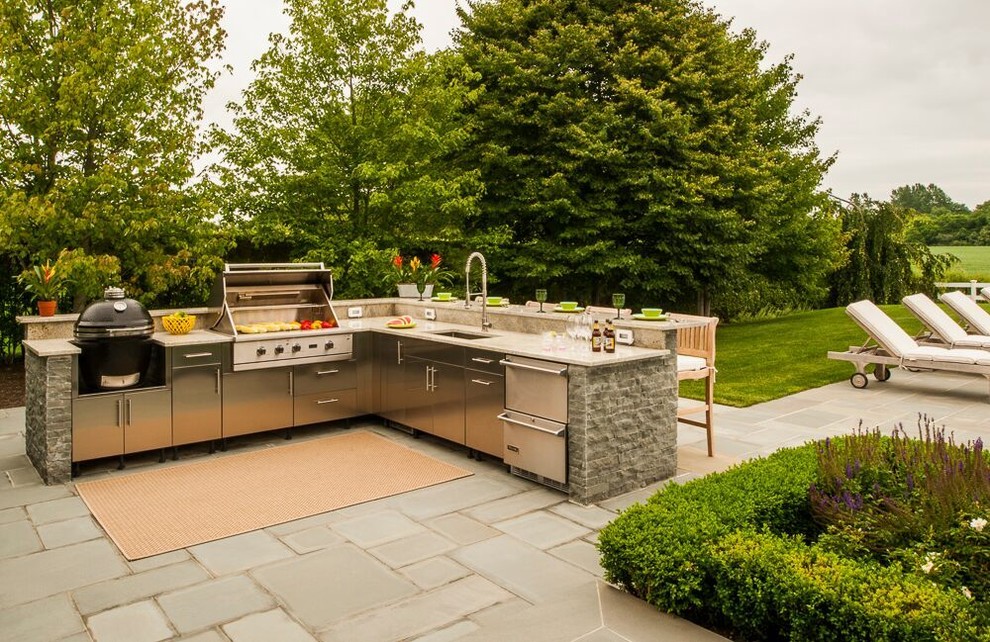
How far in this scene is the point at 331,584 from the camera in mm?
3424

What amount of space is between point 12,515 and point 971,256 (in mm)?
24711

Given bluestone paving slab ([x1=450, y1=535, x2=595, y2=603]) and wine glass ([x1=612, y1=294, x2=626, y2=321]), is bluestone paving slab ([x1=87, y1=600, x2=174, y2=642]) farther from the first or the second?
wine glass ([x1=612, y1=294, x2=626, y2=321])

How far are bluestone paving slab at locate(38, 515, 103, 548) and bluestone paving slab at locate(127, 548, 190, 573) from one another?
1.85 ft

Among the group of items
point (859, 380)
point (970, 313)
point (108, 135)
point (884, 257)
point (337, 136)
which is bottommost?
point (859, 380)

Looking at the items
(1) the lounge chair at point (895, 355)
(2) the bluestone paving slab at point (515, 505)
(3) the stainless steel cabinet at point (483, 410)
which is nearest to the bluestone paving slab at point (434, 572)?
(2) the bluestone paving slab at point (515, 505)

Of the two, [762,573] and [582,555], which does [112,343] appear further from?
[762,573]

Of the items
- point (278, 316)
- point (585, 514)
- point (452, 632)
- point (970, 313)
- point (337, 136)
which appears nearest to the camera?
point (452, 632)

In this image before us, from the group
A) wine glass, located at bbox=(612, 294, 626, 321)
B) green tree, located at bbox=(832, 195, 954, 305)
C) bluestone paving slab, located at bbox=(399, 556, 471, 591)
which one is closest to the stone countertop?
wine glass, located at bbox=(612, 294, 626, 321)

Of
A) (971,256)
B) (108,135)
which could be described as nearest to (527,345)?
(108,135)

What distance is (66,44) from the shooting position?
8188 millimetres

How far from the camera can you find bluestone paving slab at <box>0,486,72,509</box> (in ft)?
15.3

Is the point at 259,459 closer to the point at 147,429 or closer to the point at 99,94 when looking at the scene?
the point at 147,429

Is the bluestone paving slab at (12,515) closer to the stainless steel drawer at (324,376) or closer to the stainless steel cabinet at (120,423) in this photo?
the stainless steel cabinet at (120,423)

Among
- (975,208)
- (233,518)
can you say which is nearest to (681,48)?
(233,518)
